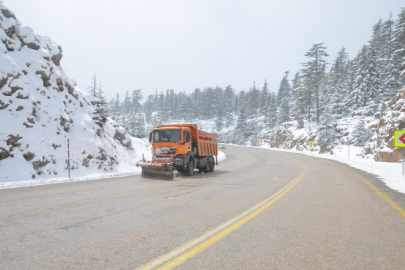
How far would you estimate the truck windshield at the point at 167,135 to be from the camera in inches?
592

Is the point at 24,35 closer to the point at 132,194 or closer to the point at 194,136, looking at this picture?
the point at 194,136

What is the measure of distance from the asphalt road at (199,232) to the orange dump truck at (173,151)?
5438mm

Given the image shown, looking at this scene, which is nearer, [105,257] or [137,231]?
[105,257]

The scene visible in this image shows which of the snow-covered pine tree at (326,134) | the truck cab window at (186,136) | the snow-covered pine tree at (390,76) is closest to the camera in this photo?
the truck cab window at (186,136)

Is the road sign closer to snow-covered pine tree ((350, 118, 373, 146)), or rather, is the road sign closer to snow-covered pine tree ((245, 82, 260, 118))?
snow-covered pine tree ((350, 118, 373, 146))

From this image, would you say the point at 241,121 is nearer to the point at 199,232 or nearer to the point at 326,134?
the point at 326,134

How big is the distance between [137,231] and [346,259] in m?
3.20

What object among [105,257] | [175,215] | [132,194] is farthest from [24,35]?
[105,257]

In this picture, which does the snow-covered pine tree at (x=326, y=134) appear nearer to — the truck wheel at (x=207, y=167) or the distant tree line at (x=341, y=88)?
the distant tree line at (x=341, y=88)

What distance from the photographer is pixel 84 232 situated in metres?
4.63

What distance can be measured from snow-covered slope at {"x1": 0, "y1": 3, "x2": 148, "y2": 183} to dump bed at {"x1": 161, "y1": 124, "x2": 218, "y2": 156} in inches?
206

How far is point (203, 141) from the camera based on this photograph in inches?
687

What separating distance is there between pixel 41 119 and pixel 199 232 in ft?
46.9

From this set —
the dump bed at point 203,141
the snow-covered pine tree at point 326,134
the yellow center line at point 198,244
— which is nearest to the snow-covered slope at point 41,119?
the dump bed at point 203,141
